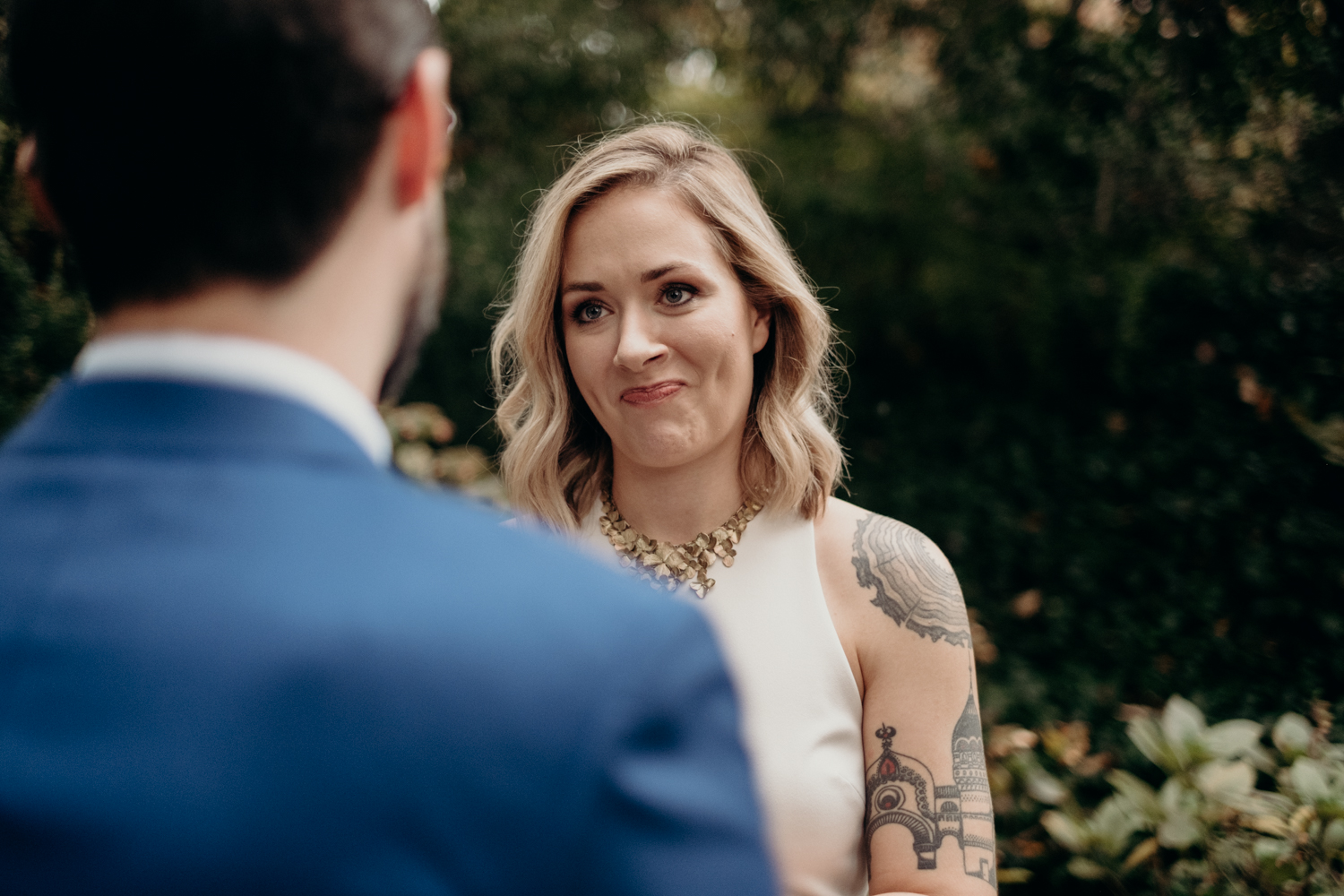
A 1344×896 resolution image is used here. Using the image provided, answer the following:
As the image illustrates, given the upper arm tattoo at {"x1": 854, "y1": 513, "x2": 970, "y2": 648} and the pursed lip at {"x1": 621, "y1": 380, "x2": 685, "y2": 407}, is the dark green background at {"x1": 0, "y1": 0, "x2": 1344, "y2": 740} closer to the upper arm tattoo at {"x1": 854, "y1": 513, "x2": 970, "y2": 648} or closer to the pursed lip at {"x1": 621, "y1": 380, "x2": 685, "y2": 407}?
→ the pursed lip at {"x1": 621, "y1": 380, "x2": 685, "y2": 407}

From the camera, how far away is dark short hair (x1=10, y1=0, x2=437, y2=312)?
710 millimetres

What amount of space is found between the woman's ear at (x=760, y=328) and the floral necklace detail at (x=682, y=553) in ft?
1.27

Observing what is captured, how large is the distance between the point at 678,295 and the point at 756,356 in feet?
1.11

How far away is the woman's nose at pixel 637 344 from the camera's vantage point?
6.46 ft

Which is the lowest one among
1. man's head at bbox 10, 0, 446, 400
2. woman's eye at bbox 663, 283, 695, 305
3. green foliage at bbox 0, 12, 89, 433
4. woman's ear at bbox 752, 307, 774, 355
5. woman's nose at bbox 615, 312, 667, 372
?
man's head at bbox 10, 0, 446, 400

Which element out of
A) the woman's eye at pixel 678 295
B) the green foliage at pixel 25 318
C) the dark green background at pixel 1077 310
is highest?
the dark green background at pixel 1077 310

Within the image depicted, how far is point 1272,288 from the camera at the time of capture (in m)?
4.91

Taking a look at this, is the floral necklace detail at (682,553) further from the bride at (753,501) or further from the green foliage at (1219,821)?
the green foliage at (1219,821)

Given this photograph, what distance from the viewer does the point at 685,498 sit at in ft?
7.02

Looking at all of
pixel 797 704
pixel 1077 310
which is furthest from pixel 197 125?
pixel 1077 310

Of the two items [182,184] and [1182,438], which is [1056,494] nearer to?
[1182,438]

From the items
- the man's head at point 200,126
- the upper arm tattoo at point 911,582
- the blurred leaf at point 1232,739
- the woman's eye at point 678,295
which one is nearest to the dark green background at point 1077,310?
the woman's eye at point 678,295

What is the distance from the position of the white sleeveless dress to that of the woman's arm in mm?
48

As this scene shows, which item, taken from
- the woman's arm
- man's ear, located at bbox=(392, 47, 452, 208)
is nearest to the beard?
man's ear, located at bbox=(392, 47, 452, 208)
